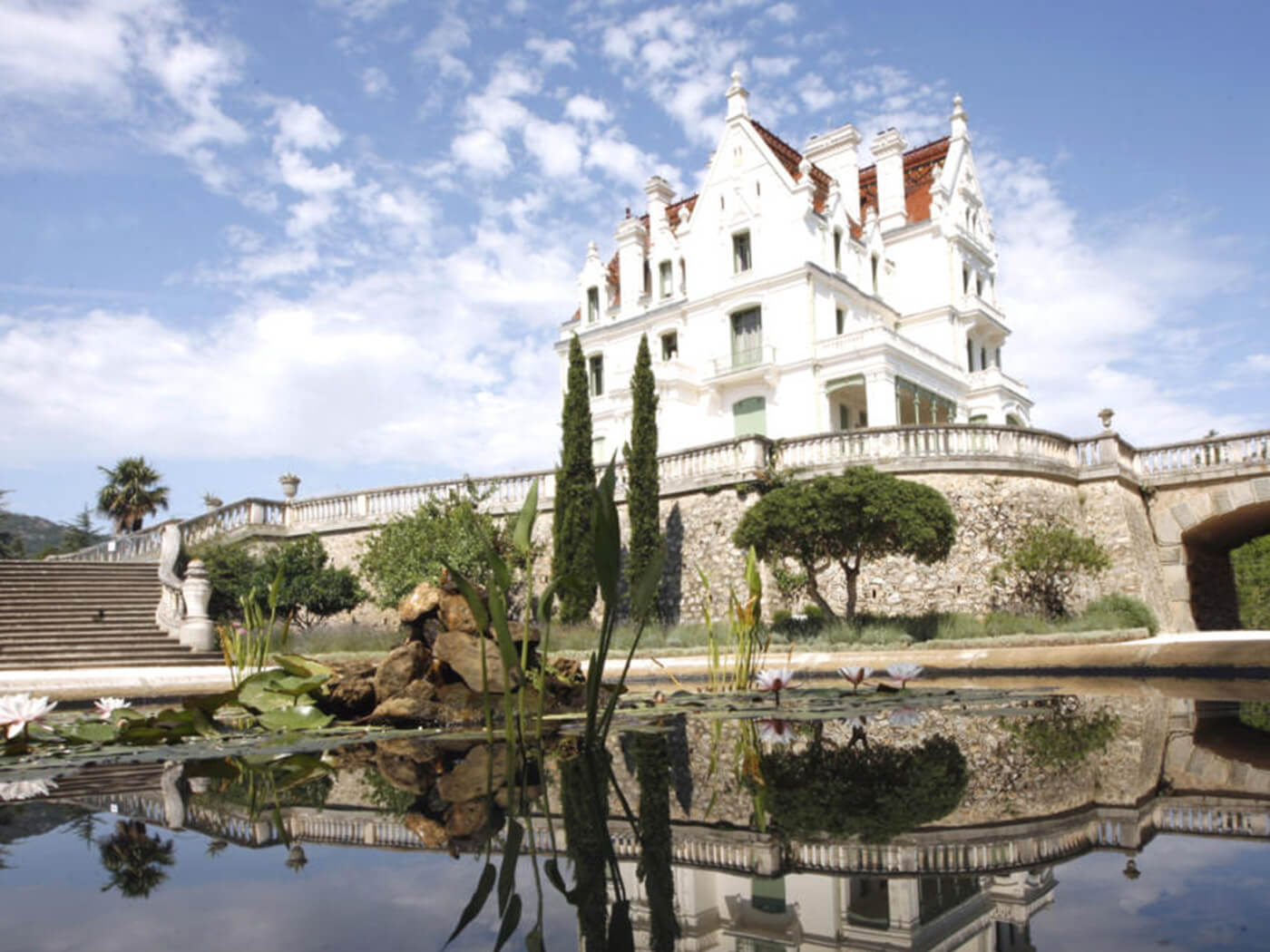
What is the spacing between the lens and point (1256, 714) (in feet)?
18.0

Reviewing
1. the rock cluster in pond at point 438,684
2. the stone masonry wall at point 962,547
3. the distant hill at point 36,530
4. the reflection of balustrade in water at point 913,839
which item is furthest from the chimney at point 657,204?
the distant hill at point 36,530

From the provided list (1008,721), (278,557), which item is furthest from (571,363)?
(1008,721)

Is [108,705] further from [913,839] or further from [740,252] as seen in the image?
[740,252]

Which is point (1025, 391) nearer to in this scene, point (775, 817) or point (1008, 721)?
point (1008, 721)

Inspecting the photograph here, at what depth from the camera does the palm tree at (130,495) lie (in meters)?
38.7

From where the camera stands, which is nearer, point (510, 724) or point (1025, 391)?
point (510, 724)

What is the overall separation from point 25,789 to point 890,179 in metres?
34.0

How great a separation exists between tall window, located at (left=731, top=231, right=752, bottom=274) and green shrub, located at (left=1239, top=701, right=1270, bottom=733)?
26109 millimetres

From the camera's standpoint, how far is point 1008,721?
5.33m

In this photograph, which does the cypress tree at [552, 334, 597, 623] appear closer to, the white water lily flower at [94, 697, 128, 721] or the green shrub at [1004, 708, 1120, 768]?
the white water lily flower at [94, 697, 128, 721]

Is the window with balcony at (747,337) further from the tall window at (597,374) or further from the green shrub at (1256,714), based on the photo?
the green shrub at (1256,714)

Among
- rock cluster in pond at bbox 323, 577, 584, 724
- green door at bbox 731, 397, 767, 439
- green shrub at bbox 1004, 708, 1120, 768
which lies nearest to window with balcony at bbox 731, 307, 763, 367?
green door at bbox 731, 397, 767, 439

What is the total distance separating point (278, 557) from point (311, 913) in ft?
72.8

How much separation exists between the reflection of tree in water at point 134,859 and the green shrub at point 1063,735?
3085 mm
